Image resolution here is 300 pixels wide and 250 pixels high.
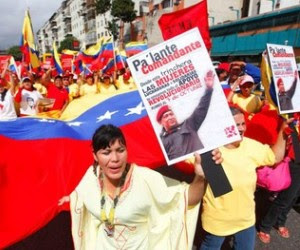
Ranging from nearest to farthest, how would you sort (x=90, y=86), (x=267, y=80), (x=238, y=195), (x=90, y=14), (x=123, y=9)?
1. (x=238, y=195)
2. (x=267, y=80)
3. (x=90, y=86)
4. (x=123, y=9)
5. (x=90, y=14)

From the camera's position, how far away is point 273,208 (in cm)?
366

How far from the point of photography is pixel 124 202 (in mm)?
1983

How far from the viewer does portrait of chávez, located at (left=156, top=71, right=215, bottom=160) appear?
2.06 meters

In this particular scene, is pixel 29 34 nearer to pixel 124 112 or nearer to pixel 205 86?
pixel 124 112

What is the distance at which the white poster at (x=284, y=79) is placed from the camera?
295 cm

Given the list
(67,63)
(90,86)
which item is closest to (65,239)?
(90,86)

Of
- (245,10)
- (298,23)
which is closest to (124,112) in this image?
(298,23)

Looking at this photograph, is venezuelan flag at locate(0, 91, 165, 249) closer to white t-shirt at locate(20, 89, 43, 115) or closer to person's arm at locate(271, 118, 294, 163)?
person's arm at locate(271, 118, 294, 163)

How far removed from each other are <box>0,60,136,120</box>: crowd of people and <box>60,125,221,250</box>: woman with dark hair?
2818 mm

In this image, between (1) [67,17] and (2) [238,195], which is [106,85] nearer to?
(2) [238,195]

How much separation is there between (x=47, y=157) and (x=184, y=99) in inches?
69.8

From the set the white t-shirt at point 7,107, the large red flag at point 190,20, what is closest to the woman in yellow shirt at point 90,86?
the white t-shirt at point 7,107

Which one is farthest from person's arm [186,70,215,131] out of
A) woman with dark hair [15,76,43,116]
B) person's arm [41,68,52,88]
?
person's arm [41,68,52,88]

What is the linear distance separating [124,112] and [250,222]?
2.19m
